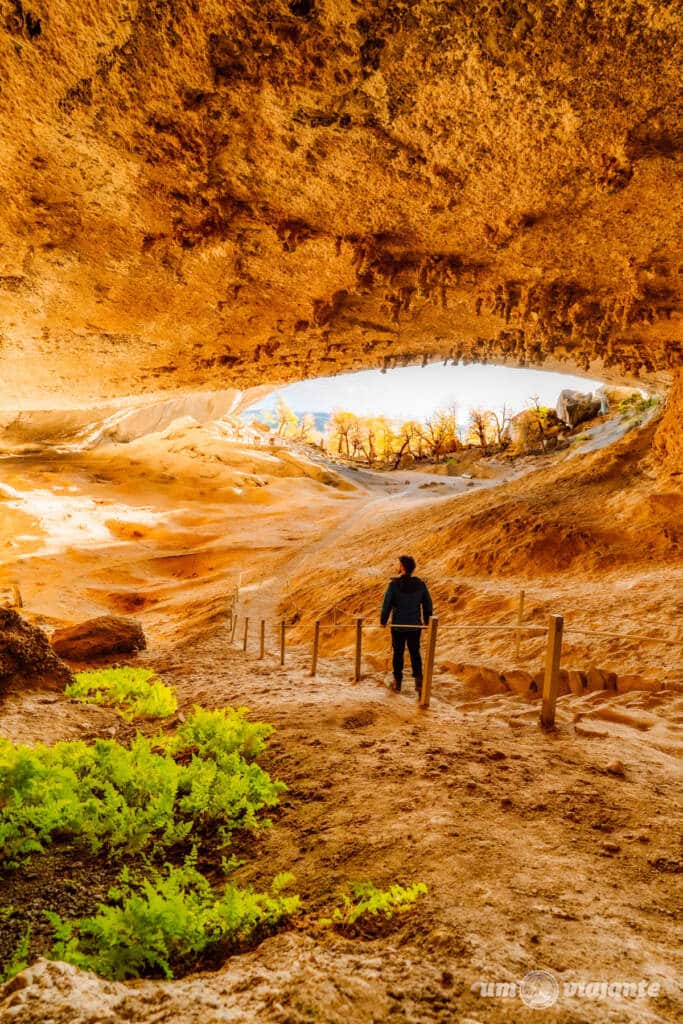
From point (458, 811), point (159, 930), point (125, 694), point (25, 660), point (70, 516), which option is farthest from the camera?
point (70, 516)

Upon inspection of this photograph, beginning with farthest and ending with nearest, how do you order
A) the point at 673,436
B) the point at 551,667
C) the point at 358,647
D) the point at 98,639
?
the point at 673,436
the point at 98,639
the point at 358,647
the point at 551,667

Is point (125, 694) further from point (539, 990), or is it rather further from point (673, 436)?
point (673, 436)

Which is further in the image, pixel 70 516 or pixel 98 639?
pixel 70 516

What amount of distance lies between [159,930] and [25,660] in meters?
4.97

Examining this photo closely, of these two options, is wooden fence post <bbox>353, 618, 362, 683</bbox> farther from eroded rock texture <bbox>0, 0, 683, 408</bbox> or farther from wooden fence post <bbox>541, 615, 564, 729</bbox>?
eroded rock texture <bbox>0, 0, 683, 408</bbox>

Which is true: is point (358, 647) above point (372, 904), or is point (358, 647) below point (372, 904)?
below

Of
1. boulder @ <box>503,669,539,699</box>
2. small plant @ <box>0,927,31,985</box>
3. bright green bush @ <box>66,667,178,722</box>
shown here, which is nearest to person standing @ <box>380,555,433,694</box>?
boulder @ <box>503,669,539,699</box>

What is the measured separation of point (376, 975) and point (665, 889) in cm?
158

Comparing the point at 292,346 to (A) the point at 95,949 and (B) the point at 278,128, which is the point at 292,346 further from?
(A) the point at 95,949

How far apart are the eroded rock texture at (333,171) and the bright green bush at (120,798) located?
5.48 meters

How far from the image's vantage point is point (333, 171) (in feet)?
18.6

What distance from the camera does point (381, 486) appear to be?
37.6m

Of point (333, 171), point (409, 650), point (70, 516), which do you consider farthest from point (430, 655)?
point (70, 516)

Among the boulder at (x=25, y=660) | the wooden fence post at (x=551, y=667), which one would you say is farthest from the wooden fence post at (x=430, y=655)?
the boulder at (x=25, y=660)
